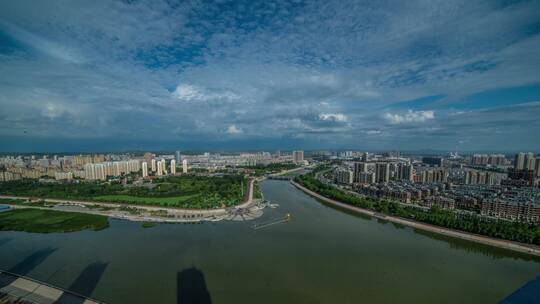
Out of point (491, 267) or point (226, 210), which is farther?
point (226, 210)

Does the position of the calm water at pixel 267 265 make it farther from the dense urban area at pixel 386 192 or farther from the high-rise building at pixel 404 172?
the high-rise building at pixel 404 172

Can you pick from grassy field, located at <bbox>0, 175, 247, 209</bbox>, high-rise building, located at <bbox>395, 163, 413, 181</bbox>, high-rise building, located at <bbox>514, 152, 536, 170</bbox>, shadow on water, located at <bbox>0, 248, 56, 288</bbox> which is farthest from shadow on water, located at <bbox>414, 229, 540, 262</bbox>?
high-rise building, located at <bbox>514, 152, 536, 170</bbox>

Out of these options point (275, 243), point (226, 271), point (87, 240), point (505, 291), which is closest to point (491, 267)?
point (505, 291)

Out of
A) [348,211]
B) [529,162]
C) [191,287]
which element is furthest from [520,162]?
[191,287]

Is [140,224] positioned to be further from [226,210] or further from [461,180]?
[461,180]

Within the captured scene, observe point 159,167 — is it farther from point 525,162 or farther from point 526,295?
point 525,162

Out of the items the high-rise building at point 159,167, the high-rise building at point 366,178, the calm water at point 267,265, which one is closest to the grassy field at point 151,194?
the calm water at point 267,265
